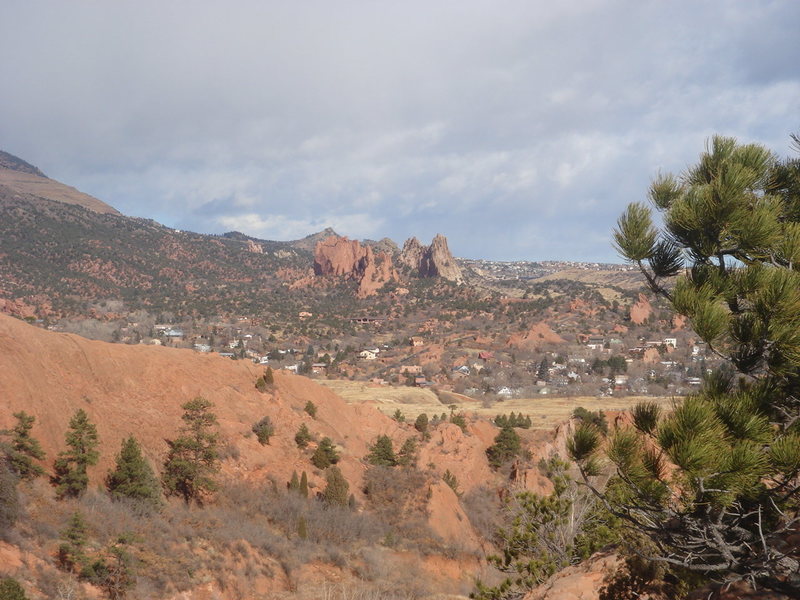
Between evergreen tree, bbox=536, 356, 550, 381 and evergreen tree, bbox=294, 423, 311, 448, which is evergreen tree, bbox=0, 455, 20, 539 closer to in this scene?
evergreen tree, bbox=294, 423, 311, 448

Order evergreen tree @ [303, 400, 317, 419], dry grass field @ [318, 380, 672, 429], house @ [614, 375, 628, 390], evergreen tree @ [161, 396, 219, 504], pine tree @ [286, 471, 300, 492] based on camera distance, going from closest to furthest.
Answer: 1. evergreen tree @ [161, 396, 219, 504]
2. pine tree @ [286, 471, 300, 492]
3. evergreen tree @ [303, 400, 317, 419]
4. dry grass field @ [318, 380, 672, 429]
5. house @ [614, 375, 628, 390]

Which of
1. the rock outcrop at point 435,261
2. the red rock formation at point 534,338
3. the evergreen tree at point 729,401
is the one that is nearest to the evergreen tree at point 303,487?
the evergreen tree at point 729,401

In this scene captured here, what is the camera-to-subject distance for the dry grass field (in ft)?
153

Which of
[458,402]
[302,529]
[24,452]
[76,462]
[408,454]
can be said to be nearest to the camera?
[24,452]

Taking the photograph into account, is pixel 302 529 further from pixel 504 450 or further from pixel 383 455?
pixel 504 450

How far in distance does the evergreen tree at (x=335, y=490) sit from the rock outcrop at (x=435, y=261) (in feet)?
A: 388

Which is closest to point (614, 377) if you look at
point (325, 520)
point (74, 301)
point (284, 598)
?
point (325, 520)

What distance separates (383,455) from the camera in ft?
81.7

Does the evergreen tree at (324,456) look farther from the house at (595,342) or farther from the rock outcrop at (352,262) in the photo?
the rock outcrop at (352,262)

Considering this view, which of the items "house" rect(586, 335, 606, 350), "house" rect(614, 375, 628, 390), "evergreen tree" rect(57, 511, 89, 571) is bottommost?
"evergreen tree" rect(57, 511, 89, 571)

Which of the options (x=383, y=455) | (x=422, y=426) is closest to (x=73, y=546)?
(x=383, y=455)

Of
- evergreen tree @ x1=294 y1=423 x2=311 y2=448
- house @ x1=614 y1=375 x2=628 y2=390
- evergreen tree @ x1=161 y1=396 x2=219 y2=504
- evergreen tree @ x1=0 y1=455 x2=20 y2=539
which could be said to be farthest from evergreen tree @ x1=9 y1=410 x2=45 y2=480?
house @ x1=614 y1=375 x2=628 y2=390

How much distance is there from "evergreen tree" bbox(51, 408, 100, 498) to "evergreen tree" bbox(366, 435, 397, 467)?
13.1m

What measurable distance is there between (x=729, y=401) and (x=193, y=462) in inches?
661
